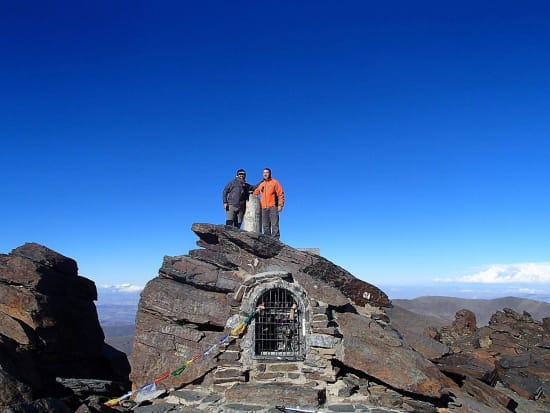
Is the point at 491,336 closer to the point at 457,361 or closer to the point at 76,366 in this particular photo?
the point at 457,361

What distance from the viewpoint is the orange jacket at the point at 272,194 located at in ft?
58.3

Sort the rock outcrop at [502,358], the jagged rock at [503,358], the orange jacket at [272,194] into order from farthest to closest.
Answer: the orange jacket at [272,194] → the jagged rock at [503,358] → the rock outcrop at [502,358]

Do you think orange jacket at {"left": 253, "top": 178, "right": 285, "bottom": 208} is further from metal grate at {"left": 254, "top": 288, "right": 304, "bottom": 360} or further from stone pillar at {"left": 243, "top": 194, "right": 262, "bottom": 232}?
metal grate at {"left": 254, "top": 288, "right": 304, "bottom": 360}

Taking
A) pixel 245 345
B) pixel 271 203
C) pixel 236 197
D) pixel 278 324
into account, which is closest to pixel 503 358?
pixel 278 324

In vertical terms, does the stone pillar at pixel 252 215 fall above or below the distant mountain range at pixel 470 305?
above

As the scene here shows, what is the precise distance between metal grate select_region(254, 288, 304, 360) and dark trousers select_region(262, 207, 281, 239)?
3284 mm

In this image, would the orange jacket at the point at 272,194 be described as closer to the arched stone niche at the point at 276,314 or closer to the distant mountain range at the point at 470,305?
the arched stone niche at the point at 276,314

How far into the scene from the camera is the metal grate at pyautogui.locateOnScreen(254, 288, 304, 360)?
48.6 ft

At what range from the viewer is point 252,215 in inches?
730

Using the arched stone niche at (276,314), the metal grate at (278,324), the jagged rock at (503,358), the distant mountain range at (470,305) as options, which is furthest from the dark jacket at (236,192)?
the distant mountain range at (470,305)

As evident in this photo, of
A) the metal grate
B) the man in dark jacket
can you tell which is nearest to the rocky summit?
the metal grate

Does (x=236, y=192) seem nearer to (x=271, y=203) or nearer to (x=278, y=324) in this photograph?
(x=271, y=203)

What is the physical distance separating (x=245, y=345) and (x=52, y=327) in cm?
852

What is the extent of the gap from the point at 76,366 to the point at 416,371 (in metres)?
13.7
